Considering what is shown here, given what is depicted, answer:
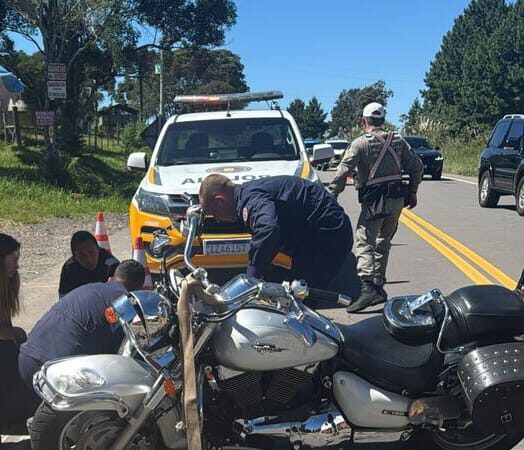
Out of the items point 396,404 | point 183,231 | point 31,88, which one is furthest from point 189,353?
point 31,88

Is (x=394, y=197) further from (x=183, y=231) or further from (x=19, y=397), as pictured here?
(x=19, y=397)

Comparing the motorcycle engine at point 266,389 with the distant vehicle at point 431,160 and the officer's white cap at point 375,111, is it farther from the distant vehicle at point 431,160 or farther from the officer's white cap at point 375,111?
the distant vehicle at point 431,160

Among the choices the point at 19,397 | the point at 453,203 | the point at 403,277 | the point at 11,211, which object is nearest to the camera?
the point at 19,397

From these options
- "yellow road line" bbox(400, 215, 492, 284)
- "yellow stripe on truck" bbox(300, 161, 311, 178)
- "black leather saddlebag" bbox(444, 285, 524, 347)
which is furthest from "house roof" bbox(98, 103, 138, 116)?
"black leather saddlebag" bbox(444, 285, 524, 347)

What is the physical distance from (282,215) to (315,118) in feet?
327

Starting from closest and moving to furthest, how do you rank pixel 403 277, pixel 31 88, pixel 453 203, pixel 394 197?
pixel 394 197, pixel 403 277, pixel 453 203, pixel 31 88

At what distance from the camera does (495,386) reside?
301 cm

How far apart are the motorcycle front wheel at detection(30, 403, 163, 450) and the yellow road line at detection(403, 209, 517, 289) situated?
5.47 m

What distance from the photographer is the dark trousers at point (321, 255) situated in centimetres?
457

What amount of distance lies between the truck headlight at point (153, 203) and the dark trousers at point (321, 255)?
→ 7.86 feet

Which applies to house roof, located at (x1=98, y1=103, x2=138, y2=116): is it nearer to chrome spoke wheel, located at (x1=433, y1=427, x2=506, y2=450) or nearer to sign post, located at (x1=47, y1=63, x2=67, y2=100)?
sign post, located at (x1=47, y1=63, x2=67, y2=100)

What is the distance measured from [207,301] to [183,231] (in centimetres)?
59

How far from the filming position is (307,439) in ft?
10.3

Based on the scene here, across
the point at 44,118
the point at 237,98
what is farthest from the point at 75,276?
the point at 44,118
